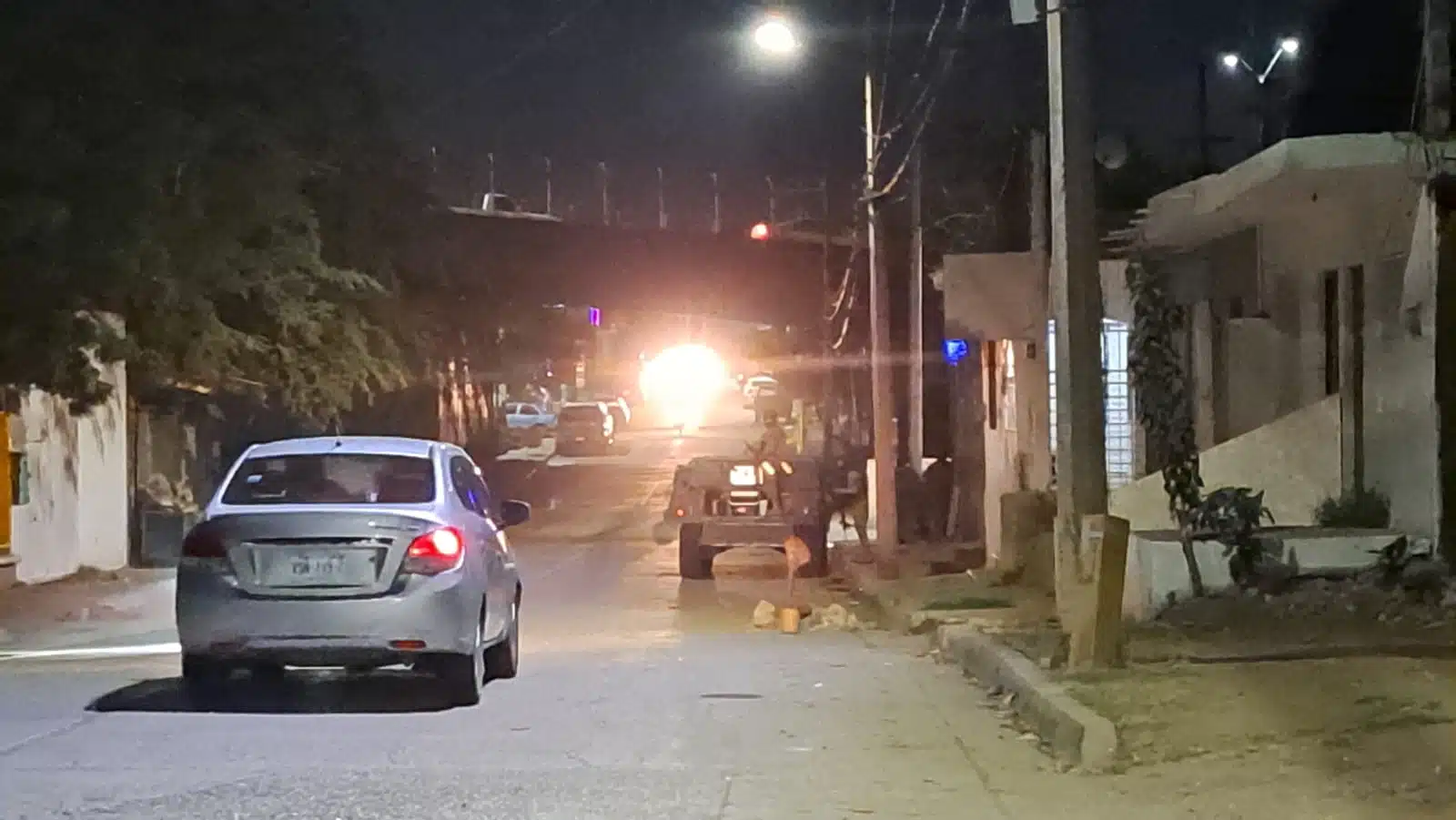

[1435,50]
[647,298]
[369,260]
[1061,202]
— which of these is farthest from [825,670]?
[647,298]

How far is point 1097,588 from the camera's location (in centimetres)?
1105

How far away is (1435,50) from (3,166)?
533 inches

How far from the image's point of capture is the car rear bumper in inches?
416

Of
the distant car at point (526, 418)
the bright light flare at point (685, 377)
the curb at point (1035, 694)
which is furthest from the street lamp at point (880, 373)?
the bright light flare at point (685, 377)

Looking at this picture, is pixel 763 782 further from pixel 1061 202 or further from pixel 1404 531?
pixel 1404 531

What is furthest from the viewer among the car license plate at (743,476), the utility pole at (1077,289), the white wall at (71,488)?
the car license plate at (743,476)

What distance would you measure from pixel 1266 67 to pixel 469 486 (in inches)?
740

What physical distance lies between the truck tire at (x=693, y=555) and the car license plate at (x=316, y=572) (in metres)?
14.0

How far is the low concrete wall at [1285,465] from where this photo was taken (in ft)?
53.1

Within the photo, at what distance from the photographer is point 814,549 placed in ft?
82.3

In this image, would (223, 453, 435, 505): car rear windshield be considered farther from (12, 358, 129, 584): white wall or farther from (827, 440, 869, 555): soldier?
(827, 440, 869, 555): soldier

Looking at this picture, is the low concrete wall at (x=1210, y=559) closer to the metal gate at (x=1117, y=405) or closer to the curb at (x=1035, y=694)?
the curb at (x=1035, y=694)

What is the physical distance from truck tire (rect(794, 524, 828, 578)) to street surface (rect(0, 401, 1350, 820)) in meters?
8.73

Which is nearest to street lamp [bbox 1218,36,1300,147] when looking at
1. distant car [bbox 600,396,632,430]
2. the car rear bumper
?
the car rear bumper
